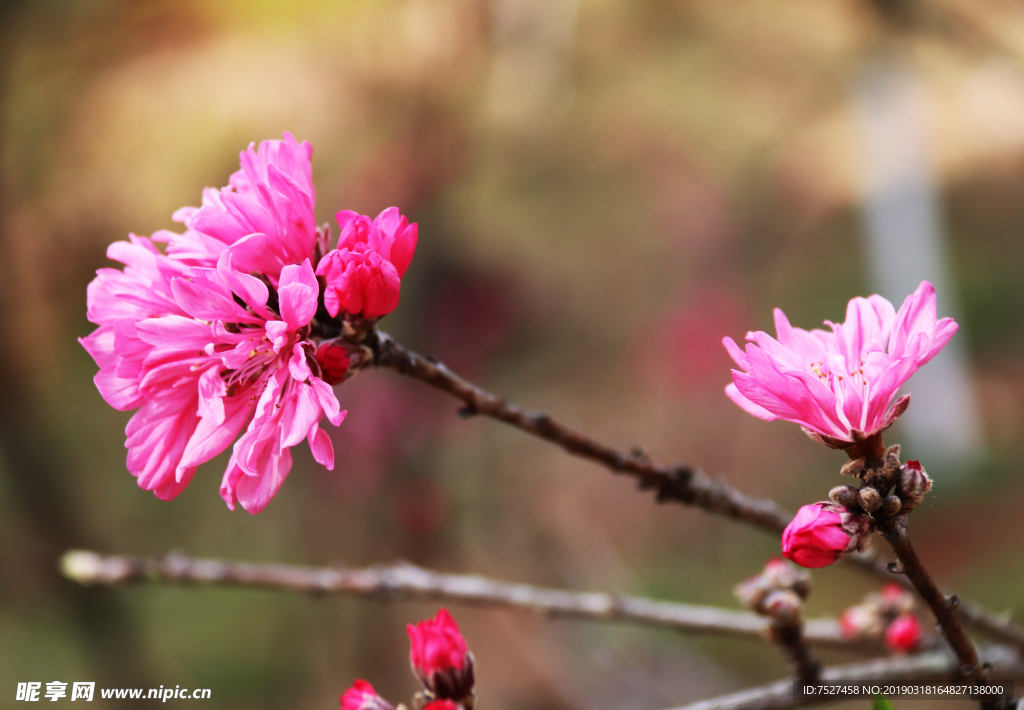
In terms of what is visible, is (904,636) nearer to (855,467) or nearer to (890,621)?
(890,621)

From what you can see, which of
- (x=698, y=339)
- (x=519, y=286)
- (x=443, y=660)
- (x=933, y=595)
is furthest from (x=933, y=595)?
(x=519, y=286)

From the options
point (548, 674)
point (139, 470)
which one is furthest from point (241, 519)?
point (139, 470)

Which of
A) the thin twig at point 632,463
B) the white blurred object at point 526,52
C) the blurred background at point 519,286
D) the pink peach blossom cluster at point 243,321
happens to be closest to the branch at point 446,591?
the thin twig at point 632,463

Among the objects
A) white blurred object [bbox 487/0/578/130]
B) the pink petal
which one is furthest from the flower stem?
white blurred object [bbox 487/0/578/130]

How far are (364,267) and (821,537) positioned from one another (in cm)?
30

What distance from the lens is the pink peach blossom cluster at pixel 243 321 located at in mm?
391

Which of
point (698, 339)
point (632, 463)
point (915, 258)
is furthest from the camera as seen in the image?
point (698, 339)

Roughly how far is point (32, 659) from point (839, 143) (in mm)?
5629

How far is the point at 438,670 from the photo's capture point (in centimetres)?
42

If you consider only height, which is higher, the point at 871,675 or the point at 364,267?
the point at 364,267

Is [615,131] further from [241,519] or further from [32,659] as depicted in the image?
[32,659]

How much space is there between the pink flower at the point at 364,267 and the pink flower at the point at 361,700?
0.25 metres

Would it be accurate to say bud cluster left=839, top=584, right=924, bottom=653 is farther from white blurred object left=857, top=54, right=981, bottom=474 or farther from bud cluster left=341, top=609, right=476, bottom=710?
white blurred object left=857, top=54, right=981, bottom=474

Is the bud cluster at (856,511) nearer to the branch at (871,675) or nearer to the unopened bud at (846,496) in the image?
the unopened bud at (846,496)
